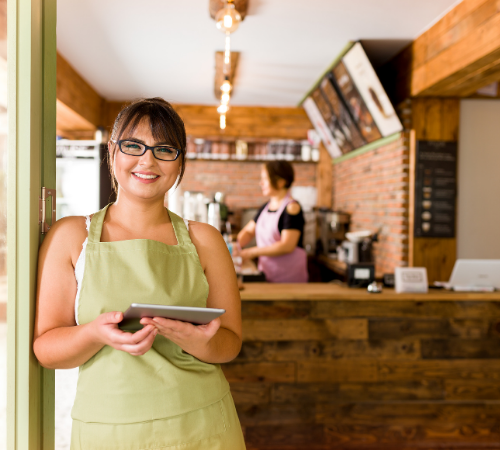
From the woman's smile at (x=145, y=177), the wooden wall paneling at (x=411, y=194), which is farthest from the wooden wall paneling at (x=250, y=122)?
the woman's smile at (x=145, y=177)

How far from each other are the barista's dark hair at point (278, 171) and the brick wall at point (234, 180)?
11.1 ft

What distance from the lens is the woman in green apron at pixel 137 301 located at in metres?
1.01

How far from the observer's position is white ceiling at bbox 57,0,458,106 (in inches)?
133

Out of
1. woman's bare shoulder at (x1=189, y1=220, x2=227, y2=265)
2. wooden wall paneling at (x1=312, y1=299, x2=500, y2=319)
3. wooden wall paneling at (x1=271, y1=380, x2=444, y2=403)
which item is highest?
woman's bare shoulder at (x1=189, y1=220, x2=227, y2=265)

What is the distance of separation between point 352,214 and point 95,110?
380 cm

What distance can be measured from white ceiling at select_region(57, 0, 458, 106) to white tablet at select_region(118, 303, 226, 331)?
2972 millimetres

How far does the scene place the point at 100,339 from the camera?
94cm

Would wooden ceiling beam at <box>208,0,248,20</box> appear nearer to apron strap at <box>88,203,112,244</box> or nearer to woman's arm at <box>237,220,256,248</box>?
woman's arm at <box>237,220,256,248</box>

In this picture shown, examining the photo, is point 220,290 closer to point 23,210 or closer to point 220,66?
point 23,210

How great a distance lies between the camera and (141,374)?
1038 millimetres

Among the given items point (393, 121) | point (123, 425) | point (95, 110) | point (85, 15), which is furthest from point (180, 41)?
point (123, 425)

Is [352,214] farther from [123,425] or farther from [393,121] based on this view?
[123,425]

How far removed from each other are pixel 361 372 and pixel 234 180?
4526 mm

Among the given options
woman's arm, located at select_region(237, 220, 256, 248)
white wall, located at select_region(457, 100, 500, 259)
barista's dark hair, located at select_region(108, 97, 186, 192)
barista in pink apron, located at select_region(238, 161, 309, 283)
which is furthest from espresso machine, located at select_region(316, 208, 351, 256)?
barista's dark hair, located at select_region(108, 97, 186, 192)
